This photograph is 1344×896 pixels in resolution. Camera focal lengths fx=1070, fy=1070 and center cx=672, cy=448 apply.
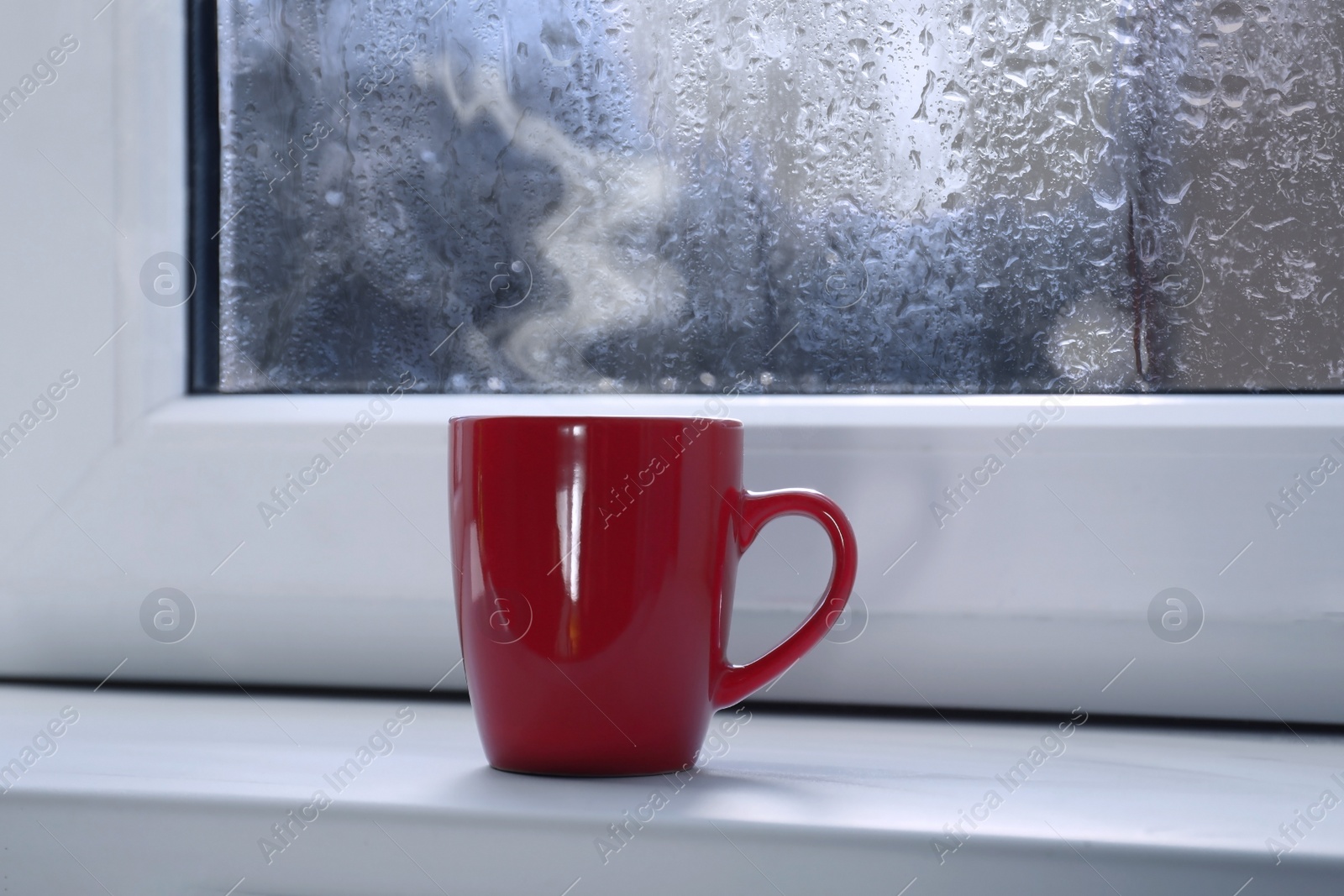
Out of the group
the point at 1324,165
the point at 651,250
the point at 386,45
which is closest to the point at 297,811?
the point at 651,250

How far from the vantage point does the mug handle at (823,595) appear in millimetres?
451

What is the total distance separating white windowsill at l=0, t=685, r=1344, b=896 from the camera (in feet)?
1.11

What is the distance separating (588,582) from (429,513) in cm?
23

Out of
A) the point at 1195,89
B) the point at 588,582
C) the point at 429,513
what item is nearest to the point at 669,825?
the point at 588,582

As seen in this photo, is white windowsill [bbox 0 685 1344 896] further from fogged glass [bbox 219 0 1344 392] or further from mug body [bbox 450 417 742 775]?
fogged glass [bbox 219 0 1344 392]

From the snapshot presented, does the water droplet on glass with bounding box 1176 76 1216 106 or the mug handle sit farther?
the water droplet on glass with bounding box 1176 76 1216 106

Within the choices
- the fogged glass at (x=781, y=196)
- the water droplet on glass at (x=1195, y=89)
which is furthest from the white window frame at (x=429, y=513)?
the water droplet on glass at (x=1195, y=89)

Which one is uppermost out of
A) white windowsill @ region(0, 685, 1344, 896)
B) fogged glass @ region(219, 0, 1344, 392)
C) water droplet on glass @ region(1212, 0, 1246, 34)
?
water droplet on glass @ region(1212, 0, 1246, 34)

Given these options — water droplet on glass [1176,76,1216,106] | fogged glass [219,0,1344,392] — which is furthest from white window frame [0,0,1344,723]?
water droplet on glass [1176,76,1216,106]

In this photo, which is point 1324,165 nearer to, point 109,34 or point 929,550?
point 929,550

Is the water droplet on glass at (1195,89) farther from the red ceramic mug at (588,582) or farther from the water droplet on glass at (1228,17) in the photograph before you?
the red ceramic mug at (588,582)

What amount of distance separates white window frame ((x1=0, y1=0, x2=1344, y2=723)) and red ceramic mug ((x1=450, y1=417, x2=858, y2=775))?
17 cm

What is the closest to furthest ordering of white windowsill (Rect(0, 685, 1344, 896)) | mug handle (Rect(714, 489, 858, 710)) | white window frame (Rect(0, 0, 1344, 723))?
white windowsill (Rect(0, 685, 1344, 896)) < mug handle (Rect(714, 489, 858, 710)) < white window frame (Rect(0, 0, 1344, 723))

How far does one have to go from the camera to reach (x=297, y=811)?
369mm
